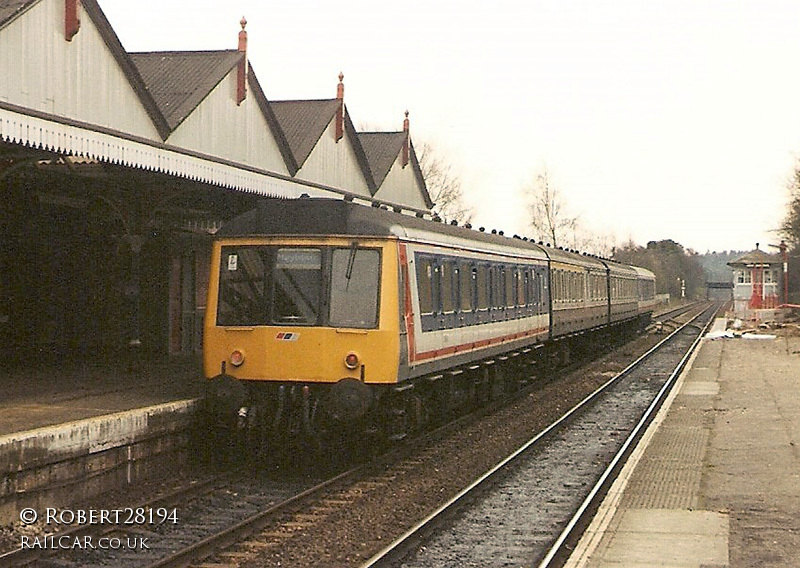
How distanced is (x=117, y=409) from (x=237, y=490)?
6.40 feet

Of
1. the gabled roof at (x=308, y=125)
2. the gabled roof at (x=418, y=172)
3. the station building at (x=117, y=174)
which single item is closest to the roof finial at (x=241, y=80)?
the station building at (x=117, y=174)

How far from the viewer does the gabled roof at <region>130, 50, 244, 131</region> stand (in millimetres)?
19406

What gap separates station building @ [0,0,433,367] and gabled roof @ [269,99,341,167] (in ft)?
0.27

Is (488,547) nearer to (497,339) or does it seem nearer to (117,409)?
(117,409)

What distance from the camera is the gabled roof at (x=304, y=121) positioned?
2709cm

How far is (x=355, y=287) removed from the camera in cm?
1282

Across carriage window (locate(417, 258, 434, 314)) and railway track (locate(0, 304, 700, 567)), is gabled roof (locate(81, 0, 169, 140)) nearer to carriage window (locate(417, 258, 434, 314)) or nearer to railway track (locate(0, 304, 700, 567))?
carriage window (locate(417, 258, 434, 314))

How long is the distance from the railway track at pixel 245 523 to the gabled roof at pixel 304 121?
14.4 m

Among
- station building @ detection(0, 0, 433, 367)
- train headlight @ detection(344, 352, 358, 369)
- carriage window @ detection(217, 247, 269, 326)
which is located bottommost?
train headlight @ detection(344, 352, 358, 369)

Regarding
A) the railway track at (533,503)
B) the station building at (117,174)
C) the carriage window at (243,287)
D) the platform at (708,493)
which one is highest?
the station building at (117,174)

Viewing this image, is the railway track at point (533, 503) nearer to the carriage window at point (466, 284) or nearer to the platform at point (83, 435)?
the carriage window at point (466, 284)

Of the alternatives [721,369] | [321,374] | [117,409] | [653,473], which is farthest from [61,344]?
[721,369]

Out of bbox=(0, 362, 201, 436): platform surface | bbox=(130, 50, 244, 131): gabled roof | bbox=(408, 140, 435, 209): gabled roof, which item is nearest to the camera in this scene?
bbox=(0, 362, 201, 436): platform surface

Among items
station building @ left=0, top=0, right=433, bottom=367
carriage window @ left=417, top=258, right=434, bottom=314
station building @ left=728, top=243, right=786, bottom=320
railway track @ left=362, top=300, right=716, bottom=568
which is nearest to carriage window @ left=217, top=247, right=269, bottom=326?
station building @ left=0, top=0, right=433, bottom=367
